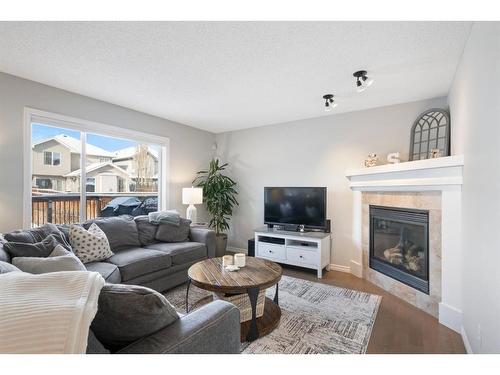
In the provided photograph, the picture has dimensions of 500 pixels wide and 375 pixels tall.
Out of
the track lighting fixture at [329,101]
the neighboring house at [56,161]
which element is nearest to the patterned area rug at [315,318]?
the neighboring house at [56,161]

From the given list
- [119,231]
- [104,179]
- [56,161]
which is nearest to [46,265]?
[119,231]

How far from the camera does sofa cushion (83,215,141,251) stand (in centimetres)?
295

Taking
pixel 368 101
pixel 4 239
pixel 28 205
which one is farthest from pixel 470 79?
pixel 28 205

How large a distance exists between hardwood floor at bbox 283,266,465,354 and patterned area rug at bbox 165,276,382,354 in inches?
3.0

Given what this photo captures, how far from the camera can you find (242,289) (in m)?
1.94

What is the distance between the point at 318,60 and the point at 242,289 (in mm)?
2084

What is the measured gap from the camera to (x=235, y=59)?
7.25 ft

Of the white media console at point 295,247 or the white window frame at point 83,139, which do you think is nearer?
the white window frame at point 83,139

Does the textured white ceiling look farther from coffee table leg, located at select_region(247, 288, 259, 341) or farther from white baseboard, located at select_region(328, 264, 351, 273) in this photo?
white baseboard, located at select_region(328, 264, 351, 273)

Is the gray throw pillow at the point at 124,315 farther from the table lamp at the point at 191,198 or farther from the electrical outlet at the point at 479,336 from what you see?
the table lamp at the point at 191,198

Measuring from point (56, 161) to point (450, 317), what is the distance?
4.60 metres

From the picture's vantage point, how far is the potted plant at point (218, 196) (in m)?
Result: 4.59

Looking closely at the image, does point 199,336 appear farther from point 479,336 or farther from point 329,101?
point 329,101

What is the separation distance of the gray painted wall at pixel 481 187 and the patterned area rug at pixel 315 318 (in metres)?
0.79
